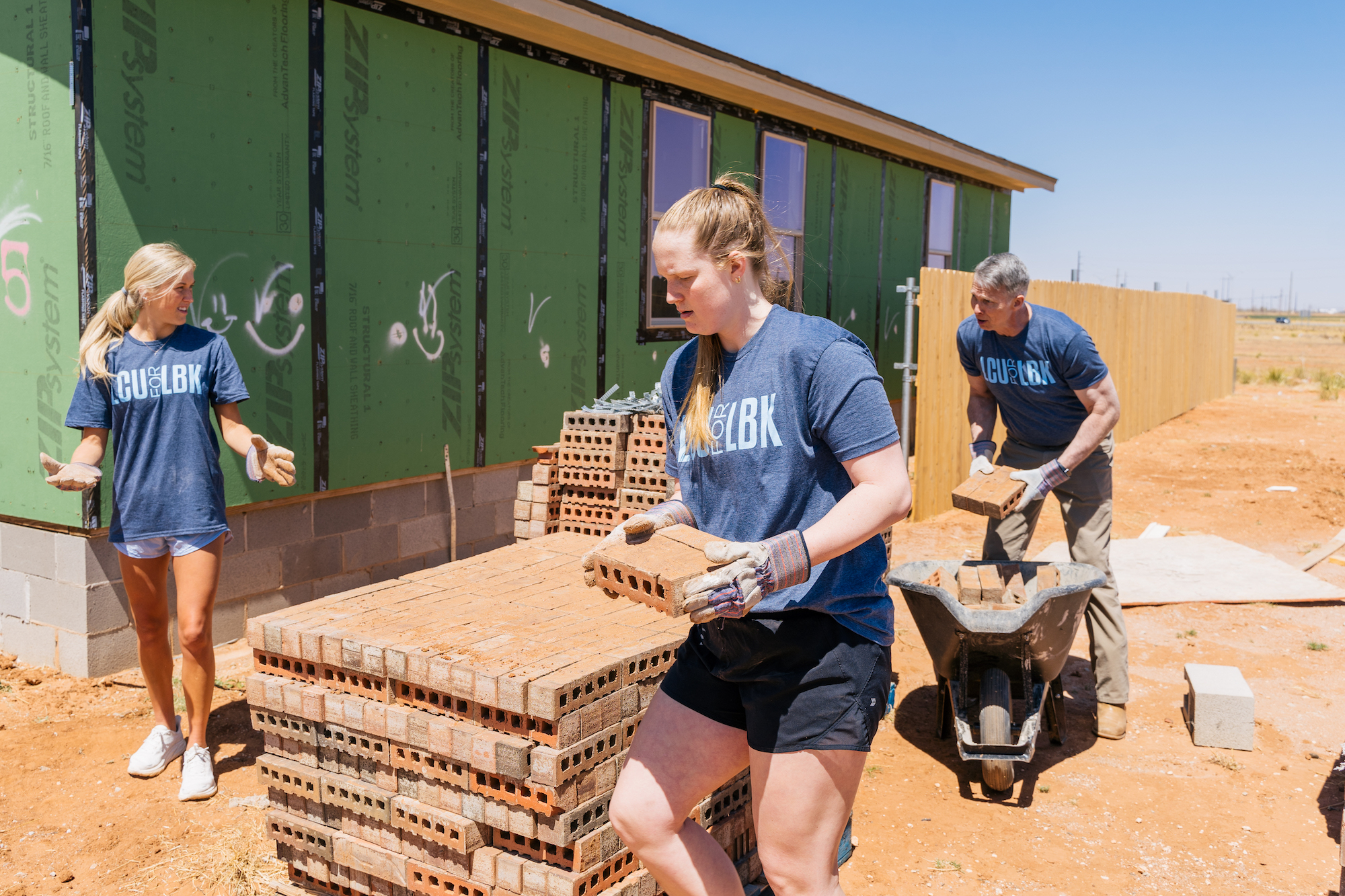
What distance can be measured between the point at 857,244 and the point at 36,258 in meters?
11.3

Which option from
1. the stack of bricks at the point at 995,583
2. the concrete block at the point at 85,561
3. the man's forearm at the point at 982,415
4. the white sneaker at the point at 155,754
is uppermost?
the man's forearm at the point at 982,415

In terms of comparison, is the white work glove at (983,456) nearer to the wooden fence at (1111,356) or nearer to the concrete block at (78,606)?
the concrete block at (78,606)

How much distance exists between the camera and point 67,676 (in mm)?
6418

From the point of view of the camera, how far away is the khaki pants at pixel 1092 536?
5.71m

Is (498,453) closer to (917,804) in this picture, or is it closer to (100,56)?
(100,56)

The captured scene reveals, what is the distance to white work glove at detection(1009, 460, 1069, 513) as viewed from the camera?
17.3 ft

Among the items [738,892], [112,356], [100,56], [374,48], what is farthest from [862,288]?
[738,892]

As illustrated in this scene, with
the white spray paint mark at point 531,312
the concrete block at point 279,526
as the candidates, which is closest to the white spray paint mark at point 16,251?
the concrete block at point 279,526

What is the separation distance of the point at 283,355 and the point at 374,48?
252 centimetres

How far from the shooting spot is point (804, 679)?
251cm

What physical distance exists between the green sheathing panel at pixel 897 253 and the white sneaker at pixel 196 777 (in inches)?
497

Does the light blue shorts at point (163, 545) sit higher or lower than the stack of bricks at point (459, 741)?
higher

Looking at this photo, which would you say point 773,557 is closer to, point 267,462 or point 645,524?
point 645,524

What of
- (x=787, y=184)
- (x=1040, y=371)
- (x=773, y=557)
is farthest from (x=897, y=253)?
(x=773, y=557)
